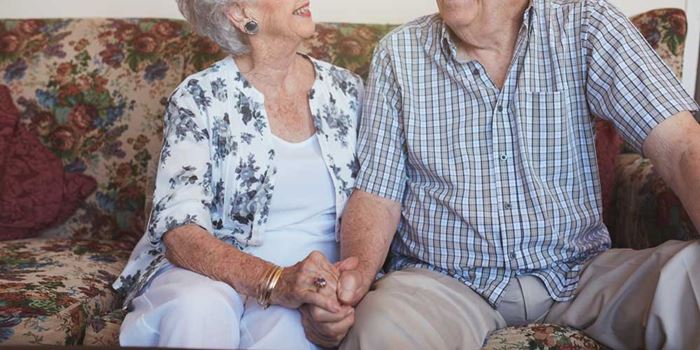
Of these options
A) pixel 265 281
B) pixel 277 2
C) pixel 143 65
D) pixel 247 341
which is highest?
pixel 277 2

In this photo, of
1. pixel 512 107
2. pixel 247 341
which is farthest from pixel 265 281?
pixel 512 107

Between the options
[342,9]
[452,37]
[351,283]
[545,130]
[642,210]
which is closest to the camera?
[351,283]

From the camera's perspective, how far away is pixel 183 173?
1.63m

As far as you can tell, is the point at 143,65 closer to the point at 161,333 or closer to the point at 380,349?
the point at 161,333

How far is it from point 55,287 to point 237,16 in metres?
0.74

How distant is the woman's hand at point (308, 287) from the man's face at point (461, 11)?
573 millimetres

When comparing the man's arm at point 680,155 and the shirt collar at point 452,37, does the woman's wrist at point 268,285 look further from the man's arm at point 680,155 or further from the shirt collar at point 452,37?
the man's arm at point 680,155

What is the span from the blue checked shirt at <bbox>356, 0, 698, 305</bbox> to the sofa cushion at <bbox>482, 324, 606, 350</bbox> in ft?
0.36

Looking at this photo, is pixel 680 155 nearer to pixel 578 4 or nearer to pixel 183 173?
pixel 578 4

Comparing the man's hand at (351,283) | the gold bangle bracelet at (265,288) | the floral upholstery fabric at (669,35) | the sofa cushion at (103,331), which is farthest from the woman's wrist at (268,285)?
the floral upholstery fabric at (669,35)

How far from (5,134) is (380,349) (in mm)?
1392

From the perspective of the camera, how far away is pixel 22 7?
2703mm

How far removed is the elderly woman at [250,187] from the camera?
4.96 ft

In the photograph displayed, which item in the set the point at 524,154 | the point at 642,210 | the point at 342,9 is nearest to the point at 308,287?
the point at 524,154
